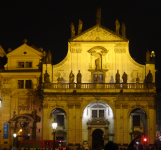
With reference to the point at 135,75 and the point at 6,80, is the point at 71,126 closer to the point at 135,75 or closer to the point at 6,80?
the point at 135,75

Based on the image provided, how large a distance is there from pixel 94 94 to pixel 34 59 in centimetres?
1046

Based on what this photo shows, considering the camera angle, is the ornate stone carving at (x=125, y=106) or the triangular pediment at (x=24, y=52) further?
the triangular pediment at (x=24, y=52)

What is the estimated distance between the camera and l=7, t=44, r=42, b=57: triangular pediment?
2133 inches

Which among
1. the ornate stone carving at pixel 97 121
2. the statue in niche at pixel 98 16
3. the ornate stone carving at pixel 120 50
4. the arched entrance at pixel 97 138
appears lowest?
the arched entrance at pixel 97 138

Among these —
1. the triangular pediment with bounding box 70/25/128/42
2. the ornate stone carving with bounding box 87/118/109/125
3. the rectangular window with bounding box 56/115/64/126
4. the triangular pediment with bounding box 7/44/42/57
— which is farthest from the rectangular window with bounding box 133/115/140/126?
the triangular pediment with bounding box 7/44/42/57

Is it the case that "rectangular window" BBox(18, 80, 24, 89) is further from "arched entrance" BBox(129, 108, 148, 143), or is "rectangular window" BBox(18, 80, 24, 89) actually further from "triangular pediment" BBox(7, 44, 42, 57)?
"arched entrance" BBox(129, 108, 148, 143)

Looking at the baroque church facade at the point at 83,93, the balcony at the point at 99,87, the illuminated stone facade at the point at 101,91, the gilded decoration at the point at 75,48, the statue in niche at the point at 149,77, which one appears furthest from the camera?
the gilded decoration at the point at 75,48

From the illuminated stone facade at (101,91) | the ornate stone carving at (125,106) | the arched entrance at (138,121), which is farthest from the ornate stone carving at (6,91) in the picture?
the arched entrance at (138,121)

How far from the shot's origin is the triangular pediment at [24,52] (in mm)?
54188

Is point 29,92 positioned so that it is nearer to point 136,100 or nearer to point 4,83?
point 4,83

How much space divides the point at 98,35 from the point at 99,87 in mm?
6876

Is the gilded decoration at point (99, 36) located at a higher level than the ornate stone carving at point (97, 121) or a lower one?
higher

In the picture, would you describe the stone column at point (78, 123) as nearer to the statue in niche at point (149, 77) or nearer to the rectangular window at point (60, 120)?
the rectangular window at point (60, 120)

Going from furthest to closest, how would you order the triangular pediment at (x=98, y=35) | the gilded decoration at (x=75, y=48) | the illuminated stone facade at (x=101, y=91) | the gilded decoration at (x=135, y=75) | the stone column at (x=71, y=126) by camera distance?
1. the gilded decoration at (x=75, y=48)
2. the gilded decoration at (x=135, y=75)
3. the triangular pediment at (x=98, y=35)
4. the illuminated stone facade at (x=101, y=91)
5. the stone column at (x=71, y=126)
